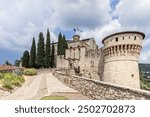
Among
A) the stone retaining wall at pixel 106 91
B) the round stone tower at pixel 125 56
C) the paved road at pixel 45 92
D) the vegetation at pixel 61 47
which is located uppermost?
the vegetation at pixel 61 47

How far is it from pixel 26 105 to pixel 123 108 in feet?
10.1

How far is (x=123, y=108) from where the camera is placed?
648cm

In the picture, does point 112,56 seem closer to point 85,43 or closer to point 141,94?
point 141,94

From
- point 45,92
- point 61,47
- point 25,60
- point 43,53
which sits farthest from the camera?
point 25,60

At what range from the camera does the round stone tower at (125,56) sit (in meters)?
27.2

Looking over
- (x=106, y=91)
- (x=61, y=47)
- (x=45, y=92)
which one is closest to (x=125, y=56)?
(x=45, y=92)

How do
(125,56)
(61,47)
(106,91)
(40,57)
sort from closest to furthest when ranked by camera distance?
1. (106,91)
2. (125,56)
3. (40,57)
4. (61,47)

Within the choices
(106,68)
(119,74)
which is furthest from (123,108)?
(106,68)

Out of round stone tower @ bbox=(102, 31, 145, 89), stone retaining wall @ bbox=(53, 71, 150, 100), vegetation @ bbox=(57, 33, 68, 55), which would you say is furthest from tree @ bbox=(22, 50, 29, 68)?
stone retaining wall @ bbox=(53, 71, 150, 100)

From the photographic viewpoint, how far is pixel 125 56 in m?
27.7

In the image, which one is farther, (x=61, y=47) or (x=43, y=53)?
(x=61, y=47)

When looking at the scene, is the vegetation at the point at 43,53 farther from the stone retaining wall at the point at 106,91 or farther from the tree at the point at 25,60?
the stone retaining wall at the point at 106,91

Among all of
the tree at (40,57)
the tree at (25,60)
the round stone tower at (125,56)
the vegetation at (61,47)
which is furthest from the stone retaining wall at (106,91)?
the tree at (25,60)

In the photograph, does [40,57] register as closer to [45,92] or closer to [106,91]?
[45,92]
